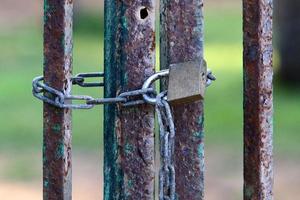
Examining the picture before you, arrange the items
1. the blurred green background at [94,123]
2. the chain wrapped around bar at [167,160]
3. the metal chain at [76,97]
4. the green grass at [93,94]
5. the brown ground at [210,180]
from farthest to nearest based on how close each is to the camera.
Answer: the green grass at [93,94], the blurred green background at [94,123], the brown ground at [210,180], the metal chain at [76,97], the chain wrapped around bar at [167,160]

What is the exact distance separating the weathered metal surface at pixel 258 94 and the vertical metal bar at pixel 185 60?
106 millimetres

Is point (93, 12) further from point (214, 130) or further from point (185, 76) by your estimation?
point (185, 76)

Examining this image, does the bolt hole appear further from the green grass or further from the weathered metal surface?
the green grass

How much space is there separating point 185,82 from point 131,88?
5.8 inches

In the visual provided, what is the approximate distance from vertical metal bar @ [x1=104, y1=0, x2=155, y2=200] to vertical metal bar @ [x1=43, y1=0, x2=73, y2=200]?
0.32 ft

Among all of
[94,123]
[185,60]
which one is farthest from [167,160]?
[94,123]

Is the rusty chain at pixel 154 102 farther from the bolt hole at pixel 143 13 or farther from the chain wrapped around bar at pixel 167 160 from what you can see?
the bolt hole at pixel 143 13

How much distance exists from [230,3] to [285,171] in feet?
42.3

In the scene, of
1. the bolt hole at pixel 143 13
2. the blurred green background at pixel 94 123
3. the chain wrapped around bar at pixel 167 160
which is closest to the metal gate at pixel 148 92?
the bolt hole at pixel 143 13

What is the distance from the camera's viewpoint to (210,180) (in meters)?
7.76

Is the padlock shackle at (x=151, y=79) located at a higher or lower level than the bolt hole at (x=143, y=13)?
lower

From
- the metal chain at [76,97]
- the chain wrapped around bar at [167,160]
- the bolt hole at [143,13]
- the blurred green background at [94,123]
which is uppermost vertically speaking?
the blurred green background at [94,123]

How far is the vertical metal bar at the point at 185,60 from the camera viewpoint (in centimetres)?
234

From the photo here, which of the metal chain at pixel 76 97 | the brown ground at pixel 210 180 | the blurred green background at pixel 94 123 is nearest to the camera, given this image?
the metal chain at pixel 76 97
